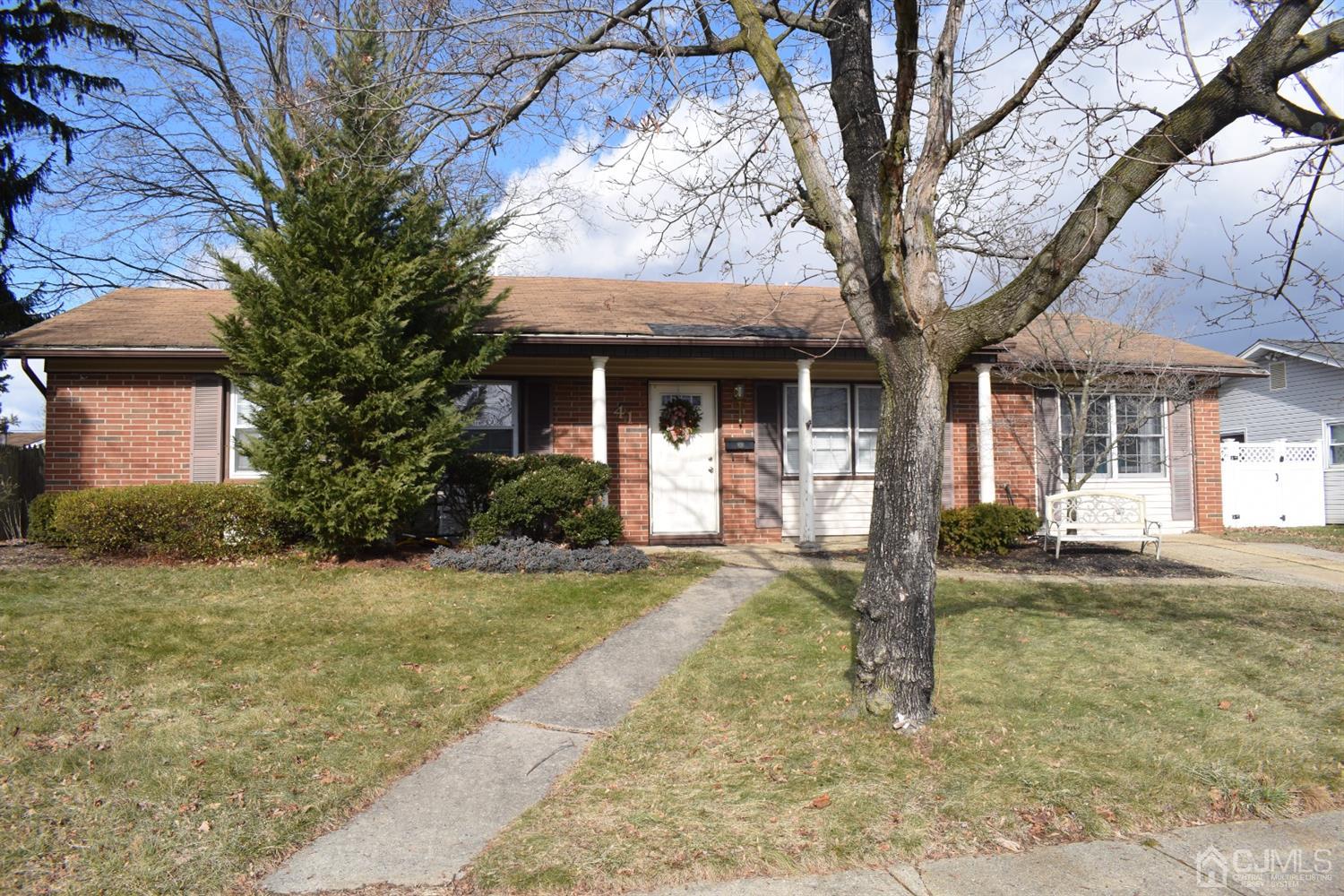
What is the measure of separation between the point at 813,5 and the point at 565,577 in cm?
570

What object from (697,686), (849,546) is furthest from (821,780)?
(849,546)

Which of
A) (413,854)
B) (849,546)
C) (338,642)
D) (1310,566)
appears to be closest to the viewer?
(413,854)

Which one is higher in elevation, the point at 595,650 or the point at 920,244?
the point at 920,244

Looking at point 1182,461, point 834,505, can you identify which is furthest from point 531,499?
point 1182,461

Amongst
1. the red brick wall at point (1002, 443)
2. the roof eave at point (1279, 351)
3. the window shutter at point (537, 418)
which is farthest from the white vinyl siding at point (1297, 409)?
the window shutter at point (537, 418)

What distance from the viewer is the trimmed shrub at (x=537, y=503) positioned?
9.73 metres

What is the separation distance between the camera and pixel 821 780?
4.06 m

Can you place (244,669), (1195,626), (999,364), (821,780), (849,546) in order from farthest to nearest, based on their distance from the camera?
(999,364), (849,546), (1195,626), (244,669), (821,780)

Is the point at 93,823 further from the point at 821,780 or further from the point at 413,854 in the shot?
the point at 821,780

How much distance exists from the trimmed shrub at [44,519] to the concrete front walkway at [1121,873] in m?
9.83

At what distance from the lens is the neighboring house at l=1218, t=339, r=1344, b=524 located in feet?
60.1

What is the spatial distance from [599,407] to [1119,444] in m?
8.92

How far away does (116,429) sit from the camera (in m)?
11.2

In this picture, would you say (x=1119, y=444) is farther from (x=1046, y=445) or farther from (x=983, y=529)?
(x=983, y=529)
